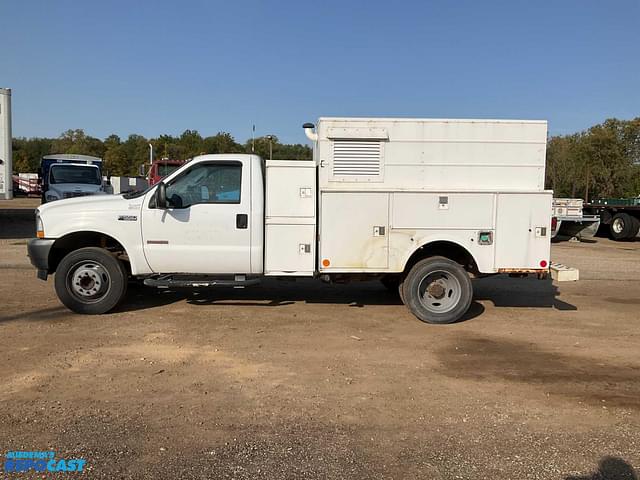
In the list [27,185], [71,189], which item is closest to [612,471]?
[71,189]

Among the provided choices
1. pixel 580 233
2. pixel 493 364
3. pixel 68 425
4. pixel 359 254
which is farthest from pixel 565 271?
pixel 580 233

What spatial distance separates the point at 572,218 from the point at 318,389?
14.4 m

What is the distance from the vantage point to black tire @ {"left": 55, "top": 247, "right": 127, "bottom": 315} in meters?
7.15

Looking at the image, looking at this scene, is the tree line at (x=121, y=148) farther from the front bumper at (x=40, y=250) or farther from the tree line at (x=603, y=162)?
the front bumper at (x=40, y=250)

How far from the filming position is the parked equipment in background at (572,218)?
55.6 feet

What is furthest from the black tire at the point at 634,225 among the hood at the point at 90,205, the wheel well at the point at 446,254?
the hood at the point at 90,205

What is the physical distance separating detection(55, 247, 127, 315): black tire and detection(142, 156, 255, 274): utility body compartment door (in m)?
0.50

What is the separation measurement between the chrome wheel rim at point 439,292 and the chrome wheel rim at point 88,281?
4.18 meters

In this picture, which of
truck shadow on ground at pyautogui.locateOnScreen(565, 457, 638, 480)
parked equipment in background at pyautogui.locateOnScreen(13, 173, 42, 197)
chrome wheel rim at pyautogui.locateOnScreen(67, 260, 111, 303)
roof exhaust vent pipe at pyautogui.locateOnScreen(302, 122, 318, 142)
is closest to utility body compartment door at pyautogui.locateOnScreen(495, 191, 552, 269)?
roof exhaust vent pipe at pyautogui.locateOnScreen(302, 122, 318, 142)

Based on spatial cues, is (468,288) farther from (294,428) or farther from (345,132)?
(294,428)

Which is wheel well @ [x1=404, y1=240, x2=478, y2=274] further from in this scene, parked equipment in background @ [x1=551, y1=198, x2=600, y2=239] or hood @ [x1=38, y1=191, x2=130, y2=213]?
parked equipment in background @ [x1=551, y1=198, x2=600, y2=239]

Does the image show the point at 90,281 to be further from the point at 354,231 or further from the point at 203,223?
the point at 354,231

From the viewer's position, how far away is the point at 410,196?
23.2 ft

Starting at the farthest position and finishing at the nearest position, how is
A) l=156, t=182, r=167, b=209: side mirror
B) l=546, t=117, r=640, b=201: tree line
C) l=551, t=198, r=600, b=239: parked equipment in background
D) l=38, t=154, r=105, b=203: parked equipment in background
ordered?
l=546, t=117, r=640, b=201: tree line → l=38, t=154, r=105, b=203: parked equipment in background → l=551, t=198, r=600, b=239: parked equipment in background → l=156, t=182, r=167, b=209: side mirror
